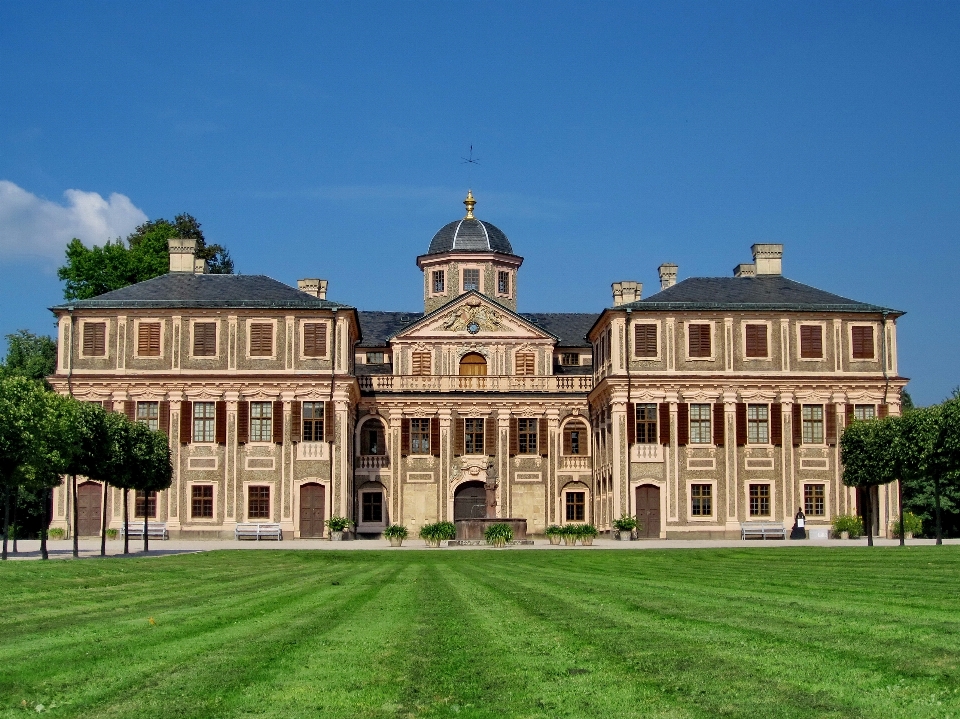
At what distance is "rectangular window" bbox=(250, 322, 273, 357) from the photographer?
192 feet

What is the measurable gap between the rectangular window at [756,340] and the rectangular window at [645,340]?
4.47 meters

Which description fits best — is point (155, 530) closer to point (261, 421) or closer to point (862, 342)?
point (261, 421)

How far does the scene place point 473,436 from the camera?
2549 inches

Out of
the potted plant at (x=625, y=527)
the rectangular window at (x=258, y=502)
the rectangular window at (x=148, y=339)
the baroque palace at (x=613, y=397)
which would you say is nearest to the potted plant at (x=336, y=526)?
the baroque palace at (x=613, y=397)

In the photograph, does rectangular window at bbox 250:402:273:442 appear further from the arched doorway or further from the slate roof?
the arched doorway

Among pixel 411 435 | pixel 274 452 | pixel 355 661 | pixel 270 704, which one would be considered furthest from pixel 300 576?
pixel 411 435

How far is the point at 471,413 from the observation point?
6462 cm

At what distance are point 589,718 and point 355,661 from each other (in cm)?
296

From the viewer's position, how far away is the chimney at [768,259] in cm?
6372

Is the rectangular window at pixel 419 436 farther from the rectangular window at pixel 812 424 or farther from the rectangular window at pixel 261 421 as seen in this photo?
the rectangular window at pixel 812 424

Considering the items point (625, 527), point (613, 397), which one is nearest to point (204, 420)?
point (613, 397)

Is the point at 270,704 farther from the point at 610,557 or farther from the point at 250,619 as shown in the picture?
the point at 610,557

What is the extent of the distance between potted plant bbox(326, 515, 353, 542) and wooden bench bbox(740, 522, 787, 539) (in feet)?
60.3

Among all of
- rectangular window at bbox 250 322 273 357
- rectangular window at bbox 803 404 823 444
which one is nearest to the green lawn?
rectangular window at bbox 250 322 273 357
